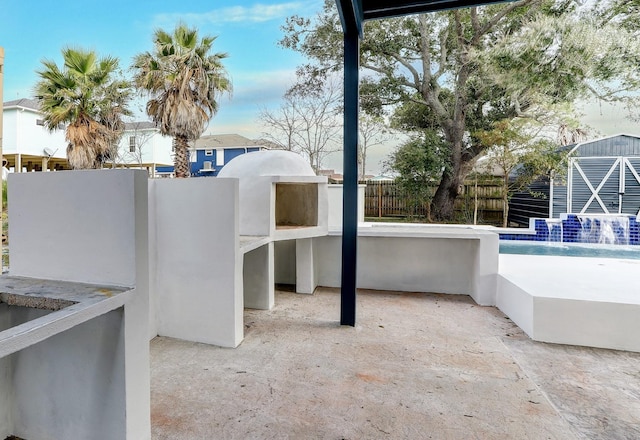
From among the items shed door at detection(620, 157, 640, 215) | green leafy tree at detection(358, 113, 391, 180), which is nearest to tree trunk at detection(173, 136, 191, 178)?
green leafy tree at detection(358, 113, 391, 180)

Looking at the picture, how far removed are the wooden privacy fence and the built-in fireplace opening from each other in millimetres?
6604

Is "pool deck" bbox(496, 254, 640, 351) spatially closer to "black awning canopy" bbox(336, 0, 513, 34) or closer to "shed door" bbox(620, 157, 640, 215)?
"black awning canopy" bbox(336, 0, 513, 34)

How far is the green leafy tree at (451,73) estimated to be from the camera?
8664 millimetres

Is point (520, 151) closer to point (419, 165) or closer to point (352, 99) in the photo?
point (419, 165)

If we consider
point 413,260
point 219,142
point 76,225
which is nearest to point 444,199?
point 413,260

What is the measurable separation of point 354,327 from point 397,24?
10.7m

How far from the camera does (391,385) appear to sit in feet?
10.2

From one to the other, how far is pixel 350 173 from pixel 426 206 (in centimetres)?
913

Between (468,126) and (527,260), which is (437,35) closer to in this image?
(468,126)

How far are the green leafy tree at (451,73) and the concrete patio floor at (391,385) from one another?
6.63 m

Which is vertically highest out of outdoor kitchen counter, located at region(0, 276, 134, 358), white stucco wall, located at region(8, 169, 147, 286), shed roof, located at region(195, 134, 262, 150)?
shed roof, located at region(195, 134, 262, 150)

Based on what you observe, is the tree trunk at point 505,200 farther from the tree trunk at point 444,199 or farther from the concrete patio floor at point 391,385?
the concrete patio floor at point 391,385

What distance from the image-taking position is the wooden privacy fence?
41.0 feet

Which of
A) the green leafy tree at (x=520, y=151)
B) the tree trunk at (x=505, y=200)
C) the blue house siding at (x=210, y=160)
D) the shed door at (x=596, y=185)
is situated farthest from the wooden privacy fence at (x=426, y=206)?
the blue house siding at (x=210, y=160)
